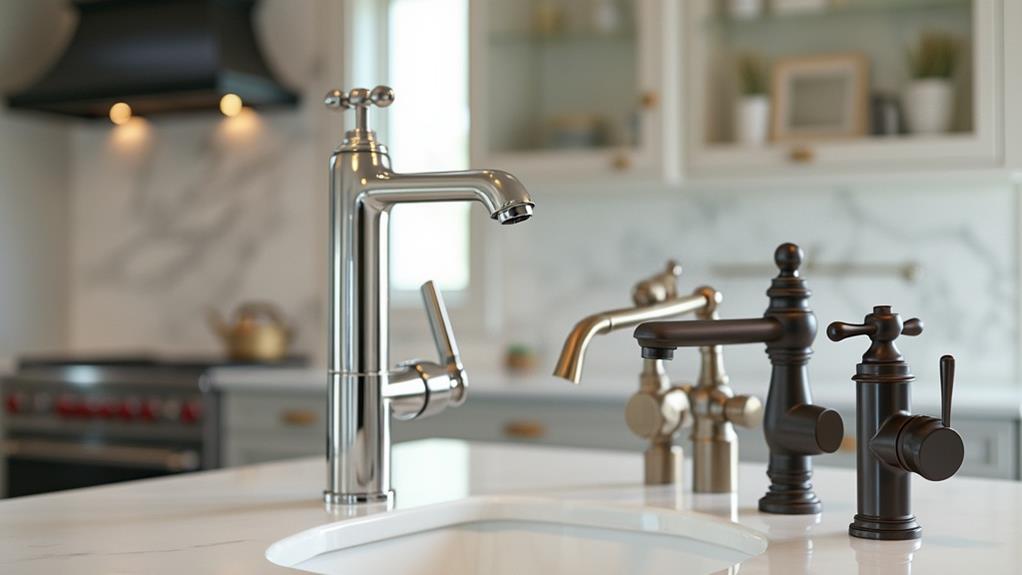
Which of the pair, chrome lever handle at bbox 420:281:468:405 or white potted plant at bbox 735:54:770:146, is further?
white potted plant at bbox 735:54:770:146

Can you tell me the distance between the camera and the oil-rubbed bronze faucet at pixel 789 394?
1174 millimetres

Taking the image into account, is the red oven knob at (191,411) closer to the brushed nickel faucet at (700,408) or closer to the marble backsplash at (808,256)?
the marble backsplash at (808,256)

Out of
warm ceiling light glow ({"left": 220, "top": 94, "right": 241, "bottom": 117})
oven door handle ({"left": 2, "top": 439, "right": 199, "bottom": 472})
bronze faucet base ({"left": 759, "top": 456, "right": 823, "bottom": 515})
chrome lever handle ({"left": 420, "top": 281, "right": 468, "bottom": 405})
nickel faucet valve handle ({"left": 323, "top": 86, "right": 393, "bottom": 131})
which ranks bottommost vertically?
oven door handle ({"left": 2, "top": 439, "right": 199, "bottom": 472})

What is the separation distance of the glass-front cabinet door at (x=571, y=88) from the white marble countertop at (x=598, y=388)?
0.55 metres

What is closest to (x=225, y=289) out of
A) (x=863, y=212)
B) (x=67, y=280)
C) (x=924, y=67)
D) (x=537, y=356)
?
(x=67, y=280)

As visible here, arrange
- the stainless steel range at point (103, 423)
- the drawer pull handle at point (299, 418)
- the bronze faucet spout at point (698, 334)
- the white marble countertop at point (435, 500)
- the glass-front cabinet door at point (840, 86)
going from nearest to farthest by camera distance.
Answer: the white marble countertop at point (435, 500) < the bronze faucet spout at point (698, 334) < the glass-front cabinet door at point (840, 86) < the drawer pull handle at point (299, 418) < the stainless steel range at point (103, 423)

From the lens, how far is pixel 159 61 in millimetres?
3711

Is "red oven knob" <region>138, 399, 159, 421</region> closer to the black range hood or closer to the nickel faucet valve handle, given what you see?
the black range hood

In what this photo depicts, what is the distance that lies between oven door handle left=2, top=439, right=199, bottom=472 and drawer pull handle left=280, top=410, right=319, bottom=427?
29 centimetres

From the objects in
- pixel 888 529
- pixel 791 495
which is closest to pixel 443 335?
pixel 791 495

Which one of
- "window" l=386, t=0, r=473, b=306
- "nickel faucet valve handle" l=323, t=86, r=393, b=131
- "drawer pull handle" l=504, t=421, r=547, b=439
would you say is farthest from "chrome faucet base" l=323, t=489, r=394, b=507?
"window" l=386, t=0, r=473, b=306

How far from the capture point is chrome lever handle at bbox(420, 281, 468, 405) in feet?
4.36

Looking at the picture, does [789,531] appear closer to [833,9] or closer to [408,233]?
[833,9]

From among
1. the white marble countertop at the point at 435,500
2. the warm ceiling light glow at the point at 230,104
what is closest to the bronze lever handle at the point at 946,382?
the white marble countertop at the point at 435,500
